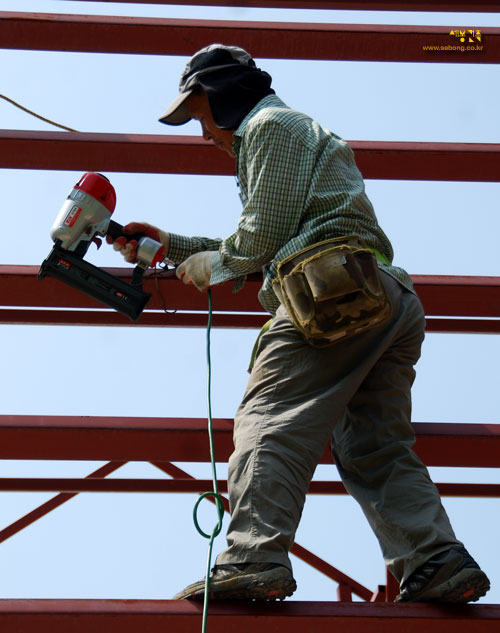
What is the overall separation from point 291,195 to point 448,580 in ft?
4.30

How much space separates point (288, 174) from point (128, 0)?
77.2 inches

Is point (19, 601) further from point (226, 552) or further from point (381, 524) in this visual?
point (381, 524)

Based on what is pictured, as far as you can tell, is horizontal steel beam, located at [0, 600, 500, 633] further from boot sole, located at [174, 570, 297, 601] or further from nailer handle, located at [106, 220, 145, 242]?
nailer handle, located at [106, 220, 145, 242]

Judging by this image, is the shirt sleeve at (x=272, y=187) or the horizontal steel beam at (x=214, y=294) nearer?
the shirt sleeve at (x=272, y=187)

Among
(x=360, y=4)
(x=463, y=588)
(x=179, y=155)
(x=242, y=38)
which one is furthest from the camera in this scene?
(x=360, y=4)

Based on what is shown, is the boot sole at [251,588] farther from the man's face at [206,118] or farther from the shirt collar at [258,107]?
the man's face at [206,118]

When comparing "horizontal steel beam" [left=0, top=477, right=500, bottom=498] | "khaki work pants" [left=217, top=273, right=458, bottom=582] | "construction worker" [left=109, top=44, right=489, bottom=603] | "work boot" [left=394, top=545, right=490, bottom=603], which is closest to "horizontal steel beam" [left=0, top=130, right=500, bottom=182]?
"construction worker" [left=109, top=44, right=489, bottom=603]

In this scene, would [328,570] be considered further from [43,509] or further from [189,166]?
[189,166]

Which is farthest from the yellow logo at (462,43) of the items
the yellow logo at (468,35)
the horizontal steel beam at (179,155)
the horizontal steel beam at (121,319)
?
the horizontal steel beam at (121,319)

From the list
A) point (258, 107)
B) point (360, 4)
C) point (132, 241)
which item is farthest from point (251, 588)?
point (360, 4)

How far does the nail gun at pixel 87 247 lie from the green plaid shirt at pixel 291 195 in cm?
59

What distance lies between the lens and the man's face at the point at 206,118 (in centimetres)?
394

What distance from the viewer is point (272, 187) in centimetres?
343

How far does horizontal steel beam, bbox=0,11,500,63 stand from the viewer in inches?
186
